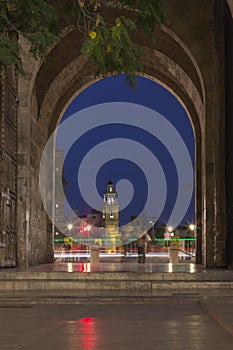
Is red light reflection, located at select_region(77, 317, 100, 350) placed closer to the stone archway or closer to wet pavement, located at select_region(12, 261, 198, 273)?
wet pavement, located at select_region(12, 261, 198, 273)

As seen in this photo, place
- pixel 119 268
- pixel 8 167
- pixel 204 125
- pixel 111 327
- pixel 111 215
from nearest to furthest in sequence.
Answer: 1. pixel 111 327
2. pixel 119 268
3. pixel 8 167
4. pixel 204 125
5. pixel 111 215

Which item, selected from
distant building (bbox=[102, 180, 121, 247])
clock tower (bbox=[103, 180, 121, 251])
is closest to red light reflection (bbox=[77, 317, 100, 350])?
distant building (bbox=[102, 180, 121, 247])

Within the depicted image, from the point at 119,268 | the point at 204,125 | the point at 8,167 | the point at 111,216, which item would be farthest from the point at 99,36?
the point at 111,216

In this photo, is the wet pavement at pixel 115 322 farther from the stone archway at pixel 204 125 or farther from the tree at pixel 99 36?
the stone archway at pixel 204 125

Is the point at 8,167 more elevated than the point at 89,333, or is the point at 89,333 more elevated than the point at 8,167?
the point at 8,167

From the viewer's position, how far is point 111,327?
8742 mm

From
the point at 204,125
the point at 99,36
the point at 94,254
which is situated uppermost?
the point at 204,125

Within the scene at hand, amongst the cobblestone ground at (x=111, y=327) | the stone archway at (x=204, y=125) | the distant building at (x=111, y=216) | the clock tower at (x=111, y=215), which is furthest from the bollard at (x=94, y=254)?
the clock tower at (x=111, y=215)

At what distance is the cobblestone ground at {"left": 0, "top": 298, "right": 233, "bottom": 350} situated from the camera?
7285 mm

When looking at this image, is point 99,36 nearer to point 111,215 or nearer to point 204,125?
point 204,125

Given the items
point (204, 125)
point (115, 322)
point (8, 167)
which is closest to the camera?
point (115, 322)

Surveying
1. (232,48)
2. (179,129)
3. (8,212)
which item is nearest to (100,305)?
(8,212)

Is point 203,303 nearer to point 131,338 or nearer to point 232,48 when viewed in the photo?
point 131,338

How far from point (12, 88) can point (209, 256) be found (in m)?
9.27
